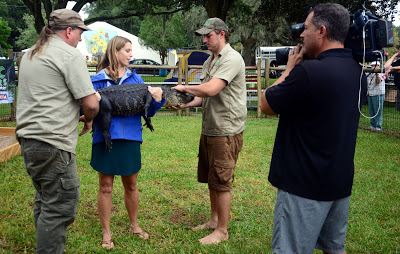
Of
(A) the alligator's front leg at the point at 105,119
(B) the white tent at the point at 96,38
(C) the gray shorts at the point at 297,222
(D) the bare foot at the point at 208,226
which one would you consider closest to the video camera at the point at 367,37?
(C) the gray shorts at the point at 297,222

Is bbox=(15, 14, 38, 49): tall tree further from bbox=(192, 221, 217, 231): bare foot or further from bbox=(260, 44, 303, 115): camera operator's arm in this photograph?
bbox=(260, 44, 303, 115): camera operator's arm

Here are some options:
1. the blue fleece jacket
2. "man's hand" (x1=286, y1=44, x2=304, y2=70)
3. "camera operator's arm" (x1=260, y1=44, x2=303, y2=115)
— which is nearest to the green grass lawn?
the blue fleece jacket

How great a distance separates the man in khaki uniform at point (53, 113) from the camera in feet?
8.18

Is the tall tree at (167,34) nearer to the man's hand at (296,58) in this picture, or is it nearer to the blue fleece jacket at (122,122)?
the blue fleece jacket at (122,122)

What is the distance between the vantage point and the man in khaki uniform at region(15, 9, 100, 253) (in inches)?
98.1

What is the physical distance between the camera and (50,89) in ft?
8.21

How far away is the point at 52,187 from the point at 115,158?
807 mm

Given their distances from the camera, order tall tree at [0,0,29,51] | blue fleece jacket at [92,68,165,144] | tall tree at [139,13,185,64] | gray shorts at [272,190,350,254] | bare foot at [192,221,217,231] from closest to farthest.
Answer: gray shorts at [272,190,350,254]
blue fleece jacket at [92,68,165,144]
bare foot at [192,221,217,231]
tall tree at [139,13,185,64]
tall tree at [0,0,29,51]

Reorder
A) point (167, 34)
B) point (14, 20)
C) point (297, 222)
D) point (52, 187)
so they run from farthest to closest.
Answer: point (14, 20), point (167, 34), point (52, 187), point (297, 222)

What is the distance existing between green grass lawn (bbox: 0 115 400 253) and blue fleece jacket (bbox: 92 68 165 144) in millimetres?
1057

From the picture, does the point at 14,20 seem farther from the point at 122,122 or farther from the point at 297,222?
the point at 297,222

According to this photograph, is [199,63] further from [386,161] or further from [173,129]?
[386,161]

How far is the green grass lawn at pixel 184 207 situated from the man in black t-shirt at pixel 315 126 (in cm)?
142

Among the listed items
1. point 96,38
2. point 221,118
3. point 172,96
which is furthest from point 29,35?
point 221,118
